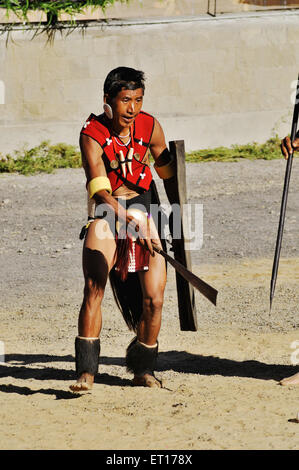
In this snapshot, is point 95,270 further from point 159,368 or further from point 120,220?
point 159,368

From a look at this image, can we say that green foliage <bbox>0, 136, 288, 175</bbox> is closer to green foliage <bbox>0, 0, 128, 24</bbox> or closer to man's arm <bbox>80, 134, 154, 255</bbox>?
green foliage <bbox>0, 0, 128, 24</bbox>

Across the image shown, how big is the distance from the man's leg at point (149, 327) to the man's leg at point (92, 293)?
266 mm

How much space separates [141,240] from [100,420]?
105cm

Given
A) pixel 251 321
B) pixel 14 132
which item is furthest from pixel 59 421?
pixel 14 132

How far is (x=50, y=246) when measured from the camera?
8.95 m

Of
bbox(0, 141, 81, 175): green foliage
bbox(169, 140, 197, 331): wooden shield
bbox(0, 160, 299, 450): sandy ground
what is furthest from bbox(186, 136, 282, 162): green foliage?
bbox(169, 140, 197, 331): wooden shield

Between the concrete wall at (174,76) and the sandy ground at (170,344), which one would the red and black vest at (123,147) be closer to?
the sandy ground at (170,344)

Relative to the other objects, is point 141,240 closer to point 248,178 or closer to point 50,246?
point 50,246

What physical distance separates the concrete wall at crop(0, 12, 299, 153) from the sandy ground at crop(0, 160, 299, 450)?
1.94 meters

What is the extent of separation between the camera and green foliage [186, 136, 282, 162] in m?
12.5

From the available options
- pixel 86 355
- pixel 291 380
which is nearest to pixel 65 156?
pixel 86 355

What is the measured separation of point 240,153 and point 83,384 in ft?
26.6

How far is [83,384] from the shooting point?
494cm

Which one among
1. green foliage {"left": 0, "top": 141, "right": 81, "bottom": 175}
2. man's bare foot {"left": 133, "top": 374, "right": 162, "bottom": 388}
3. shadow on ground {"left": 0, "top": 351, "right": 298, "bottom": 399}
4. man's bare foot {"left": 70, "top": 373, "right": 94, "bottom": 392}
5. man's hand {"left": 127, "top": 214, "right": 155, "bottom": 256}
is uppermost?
man's hand {"left": 127, "top": 214, "right": 155, "bottom": 256}
